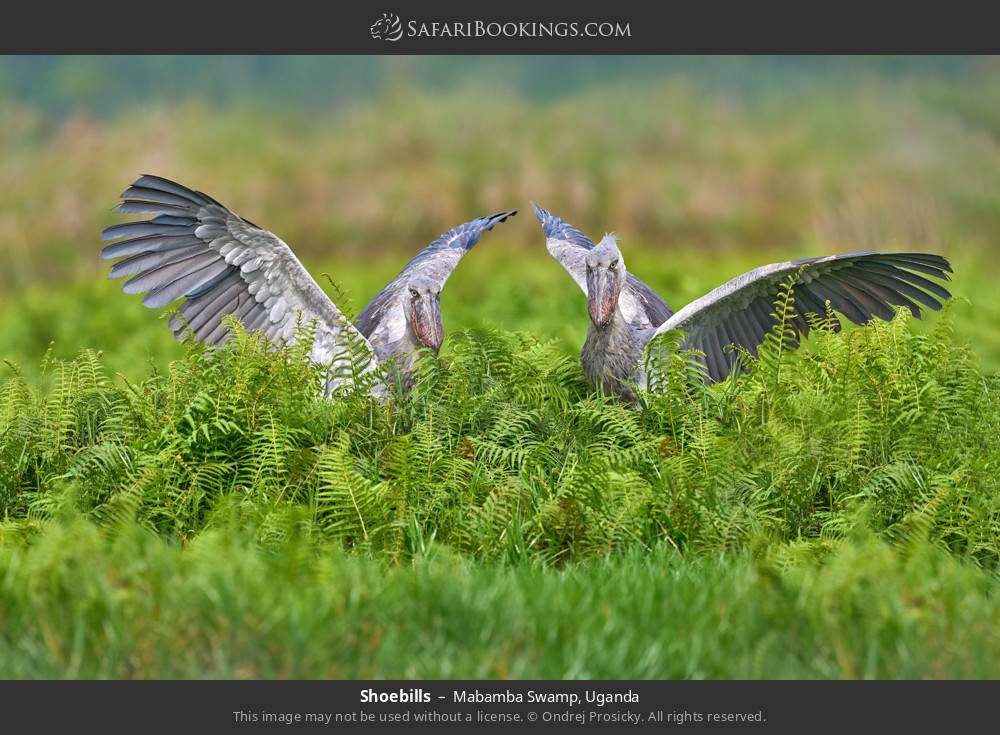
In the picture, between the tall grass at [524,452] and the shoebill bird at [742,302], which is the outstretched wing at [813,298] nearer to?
the shoebill bird at [742,302]

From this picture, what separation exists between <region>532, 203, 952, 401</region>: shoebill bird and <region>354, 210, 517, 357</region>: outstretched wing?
2.89ft

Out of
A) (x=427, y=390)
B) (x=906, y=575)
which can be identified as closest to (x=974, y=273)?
(x=427, y=390)

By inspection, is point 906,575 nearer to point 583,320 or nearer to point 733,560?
point 733,560

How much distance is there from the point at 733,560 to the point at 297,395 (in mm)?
2459

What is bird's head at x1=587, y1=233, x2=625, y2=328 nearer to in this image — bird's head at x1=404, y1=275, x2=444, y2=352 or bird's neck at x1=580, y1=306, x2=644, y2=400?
bird's neck at x1=580, y1=306, x2=644, y2=400

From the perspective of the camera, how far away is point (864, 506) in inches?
217

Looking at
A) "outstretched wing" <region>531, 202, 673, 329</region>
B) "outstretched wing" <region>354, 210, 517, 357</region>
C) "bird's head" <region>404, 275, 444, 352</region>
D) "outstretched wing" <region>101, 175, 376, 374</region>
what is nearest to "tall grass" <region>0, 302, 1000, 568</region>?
"bird's head" <region>404, 275, 444, 352</region>

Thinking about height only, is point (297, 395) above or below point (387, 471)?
above

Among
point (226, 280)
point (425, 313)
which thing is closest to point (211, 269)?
point (226, 280)

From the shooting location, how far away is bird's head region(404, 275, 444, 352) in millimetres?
7605

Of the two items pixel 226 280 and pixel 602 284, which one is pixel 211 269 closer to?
pixel 226 280

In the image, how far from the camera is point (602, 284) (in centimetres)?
755

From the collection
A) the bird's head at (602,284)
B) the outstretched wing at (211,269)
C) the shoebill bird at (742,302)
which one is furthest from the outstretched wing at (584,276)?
the outstretched wing at (211,269)

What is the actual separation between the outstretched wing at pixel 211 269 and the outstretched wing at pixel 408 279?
472mm
